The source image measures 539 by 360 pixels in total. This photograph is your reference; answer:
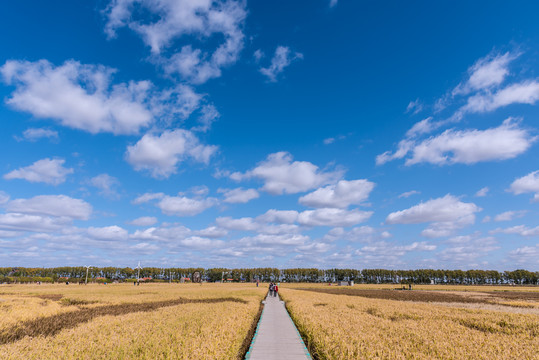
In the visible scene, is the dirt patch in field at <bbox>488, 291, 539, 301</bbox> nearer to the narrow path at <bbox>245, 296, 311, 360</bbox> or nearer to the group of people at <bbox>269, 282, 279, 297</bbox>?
the group of people at <bbox>269, 282, 279, 297</bbox>

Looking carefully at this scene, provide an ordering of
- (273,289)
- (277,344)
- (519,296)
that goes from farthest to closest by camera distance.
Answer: (519,296) < (273,289) < (277,344)

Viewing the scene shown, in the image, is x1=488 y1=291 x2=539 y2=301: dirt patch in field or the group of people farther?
x1=488 y1=291 x2=539 y2=301: dirt patch in field

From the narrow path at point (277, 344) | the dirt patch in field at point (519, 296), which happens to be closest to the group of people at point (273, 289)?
the narrow path at point (277, 344)

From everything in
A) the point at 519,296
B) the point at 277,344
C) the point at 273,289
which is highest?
the point at 277,344

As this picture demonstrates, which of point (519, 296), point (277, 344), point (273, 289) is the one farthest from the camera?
point (519, 296)

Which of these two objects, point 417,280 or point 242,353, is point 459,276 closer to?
point 417,280

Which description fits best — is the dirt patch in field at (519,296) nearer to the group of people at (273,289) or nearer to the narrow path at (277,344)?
the group of people at (273,289)

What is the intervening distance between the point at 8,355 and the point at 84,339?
231 cm

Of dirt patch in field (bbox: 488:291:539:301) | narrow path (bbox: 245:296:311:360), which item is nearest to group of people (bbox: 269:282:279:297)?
narrow path (bbox: 245:296:311:360)

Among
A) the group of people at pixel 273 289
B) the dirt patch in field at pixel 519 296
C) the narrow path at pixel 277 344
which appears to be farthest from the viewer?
the dirt patch in field at pixel 519 296

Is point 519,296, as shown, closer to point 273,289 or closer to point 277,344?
point 273,289

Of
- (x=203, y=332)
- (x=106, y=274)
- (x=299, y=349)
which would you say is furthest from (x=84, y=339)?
(x=106, y=274)

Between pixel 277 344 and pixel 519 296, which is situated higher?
pixel 277 344


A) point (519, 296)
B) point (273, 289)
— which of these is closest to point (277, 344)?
point (273, 289)
